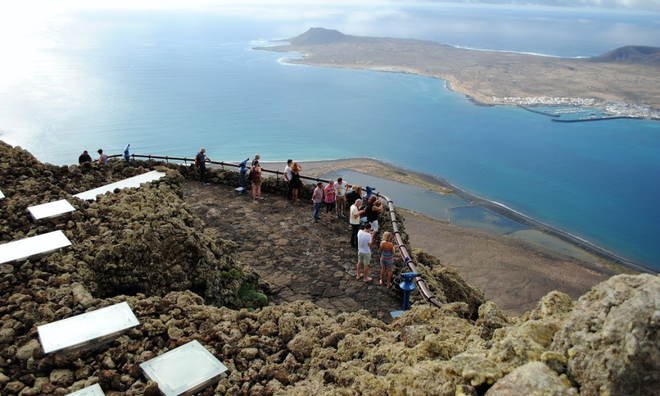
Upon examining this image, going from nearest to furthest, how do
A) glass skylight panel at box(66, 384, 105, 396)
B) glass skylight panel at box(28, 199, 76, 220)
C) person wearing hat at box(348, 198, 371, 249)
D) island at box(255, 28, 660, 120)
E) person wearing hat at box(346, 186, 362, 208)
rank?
glass skylight panel at box(66, 384, 105, 396), glass skylight panel at box(28, 199, 76, 220), person wearing hat at box(348, 198, 371, 249), person wearing hat at box(346, 186, 362, 208), island at box(255, 28, 660, 120)

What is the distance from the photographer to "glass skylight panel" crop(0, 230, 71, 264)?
21.7 feet

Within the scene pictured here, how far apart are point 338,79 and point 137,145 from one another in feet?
144

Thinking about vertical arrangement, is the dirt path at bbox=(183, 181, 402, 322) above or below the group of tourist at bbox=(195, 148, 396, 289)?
below

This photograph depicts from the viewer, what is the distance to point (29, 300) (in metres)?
5.96

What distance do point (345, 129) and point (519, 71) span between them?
51267mm

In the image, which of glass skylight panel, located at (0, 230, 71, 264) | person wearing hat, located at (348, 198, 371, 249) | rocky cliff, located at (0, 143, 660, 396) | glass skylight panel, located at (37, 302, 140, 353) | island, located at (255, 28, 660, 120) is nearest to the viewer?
rocky cliff, located at (0, 143, 660, 396)

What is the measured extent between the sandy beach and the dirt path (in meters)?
12.0

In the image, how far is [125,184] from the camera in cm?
985

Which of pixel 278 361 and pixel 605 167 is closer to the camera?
pixel 278 361

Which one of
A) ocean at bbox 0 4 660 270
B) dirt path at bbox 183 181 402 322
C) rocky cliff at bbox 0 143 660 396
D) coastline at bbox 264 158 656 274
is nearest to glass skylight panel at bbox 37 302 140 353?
rocky cliff at bbox 0 143 660 396

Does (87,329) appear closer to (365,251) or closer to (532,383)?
(532,383)

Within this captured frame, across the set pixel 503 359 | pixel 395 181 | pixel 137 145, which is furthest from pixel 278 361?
pixel 137 145

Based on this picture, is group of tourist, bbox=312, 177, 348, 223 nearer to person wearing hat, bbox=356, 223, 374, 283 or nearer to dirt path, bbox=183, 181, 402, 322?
dirt path, bbox=183, 181, 402, 322

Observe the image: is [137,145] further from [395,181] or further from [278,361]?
[278,361]
